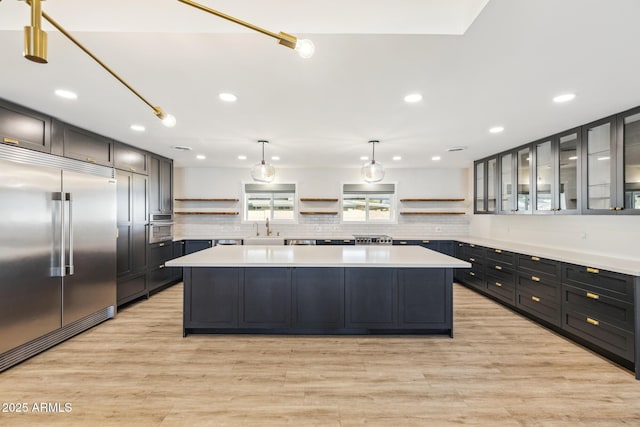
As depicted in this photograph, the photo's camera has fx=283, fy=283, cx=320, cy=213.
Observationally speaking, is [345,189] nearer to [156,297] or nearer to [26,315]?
[156,297]

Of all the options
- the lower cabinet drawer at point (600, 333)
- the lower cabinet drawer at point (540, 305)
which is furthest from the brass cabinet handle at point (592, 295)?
the lower cabinet drawer at point (540, 305)

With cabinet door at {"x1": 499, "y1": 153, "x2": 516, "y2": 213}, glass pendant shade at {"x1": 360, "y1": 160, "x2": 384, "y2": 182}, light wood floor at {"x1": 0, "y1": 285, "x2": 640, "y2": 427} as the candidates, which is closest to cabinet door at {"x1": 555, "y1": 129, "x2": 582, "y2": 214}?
cabinet door at {"x1": 499, "y1": 153, "x2": 516, "y2": 213}

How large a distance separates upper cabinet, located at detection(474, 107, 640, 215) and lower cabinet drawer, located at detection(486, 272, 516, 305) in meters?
1.05

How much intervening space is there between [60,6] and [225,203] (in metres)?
4.90

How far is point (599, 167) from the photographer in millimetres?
3045

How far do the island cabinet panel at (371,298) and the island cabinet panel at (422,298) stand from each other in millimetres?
90

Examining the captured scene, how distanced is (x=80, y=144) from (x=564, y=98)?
5.03 metres

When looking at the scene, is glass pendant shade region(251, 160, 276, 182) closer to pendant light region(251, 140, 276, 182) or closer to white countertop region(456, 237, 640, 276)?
pendant light region(251, 140, 276, 182)

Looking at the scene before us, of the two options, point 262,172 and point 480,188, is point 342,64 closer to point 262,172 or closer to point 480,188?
point 262,172

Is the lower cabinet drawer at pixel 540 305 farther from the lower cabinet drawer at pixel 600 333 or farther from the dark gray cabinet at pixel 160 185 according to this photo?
the dark gray cabinet at pixel 160 185

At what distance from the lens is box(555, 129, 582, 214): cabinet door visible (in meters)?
3.30

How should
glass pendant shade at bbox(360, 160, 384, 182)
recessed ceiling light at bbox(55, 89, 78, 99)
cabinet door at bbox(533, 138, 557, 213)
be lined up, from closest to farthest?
recessed ceiling light at bbox(55, 89, 78, 99) < cabinet door at bbox(533, 138, 557, 213) < glass pendant shade at bbox(360, 160, 384, 182)

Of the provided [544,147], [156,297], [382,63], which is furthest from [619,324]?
[156,297]

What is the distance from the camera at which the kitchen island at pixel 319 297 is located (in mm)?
3090
